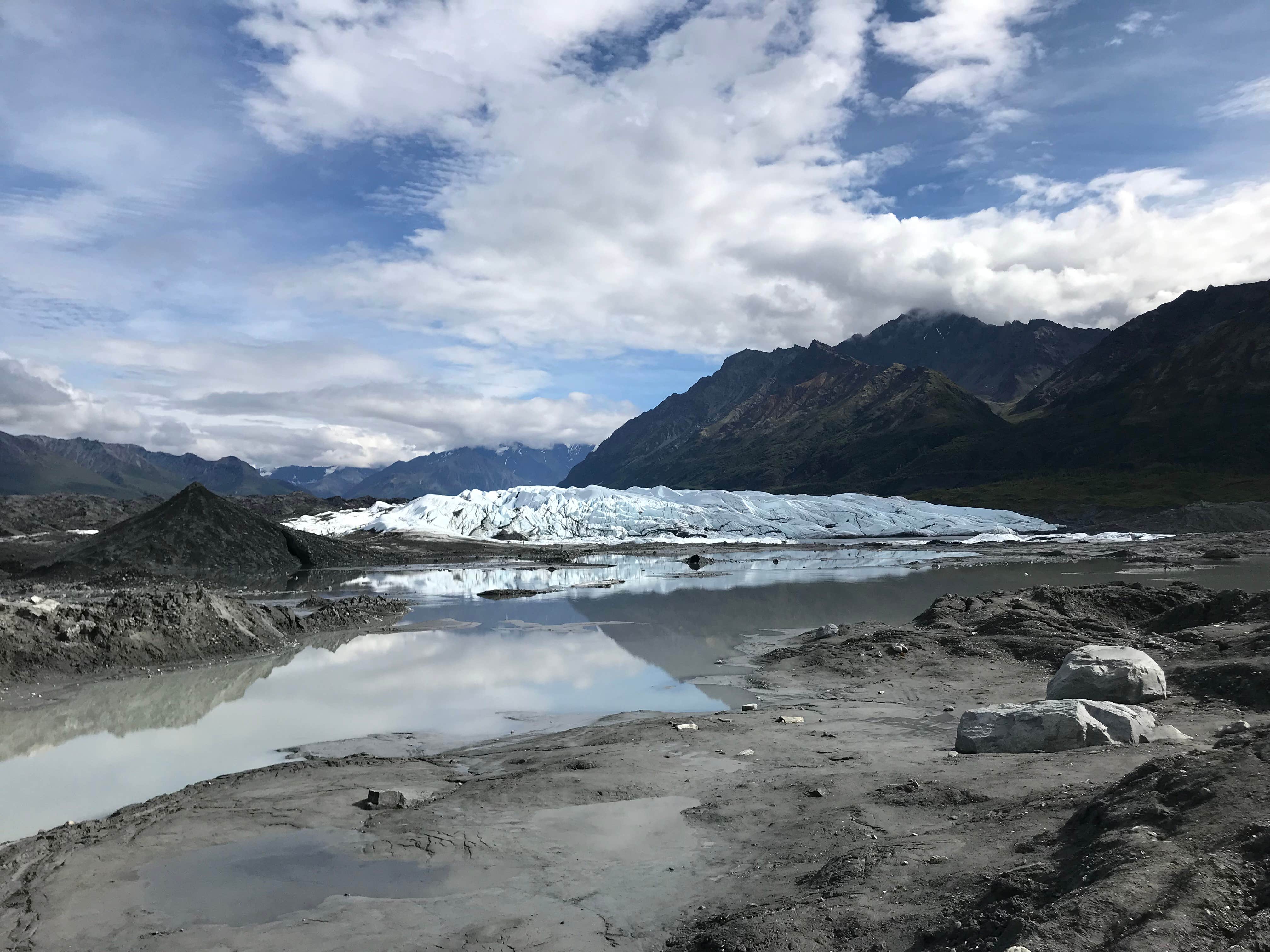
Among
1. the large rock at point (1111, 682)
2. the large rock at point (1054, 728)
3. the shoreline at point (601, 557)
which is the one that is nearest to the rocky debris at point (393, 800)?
the large rock at point (1054, 728)

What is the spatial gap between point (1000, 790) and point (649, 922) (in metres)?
4.07

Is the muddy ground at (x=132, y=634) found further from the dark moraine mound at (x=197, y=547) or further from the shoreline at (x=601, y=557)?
the dark moraine mound at (x=197, y=547)

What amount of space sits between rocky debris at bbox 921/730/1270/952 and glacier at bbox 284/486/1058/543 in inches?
2950

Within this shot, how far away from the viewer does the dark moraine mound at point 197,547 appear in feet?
152

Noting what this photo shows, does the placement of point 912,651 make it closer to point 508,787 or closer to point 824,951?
point 508,787

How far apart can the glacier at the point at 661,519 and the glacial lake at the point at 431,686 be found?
45596 mm

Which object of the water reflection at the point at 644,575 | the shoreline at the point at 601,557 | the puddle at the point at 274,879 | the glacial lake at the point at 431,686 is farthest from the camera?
the water reflection at the point at 644,575

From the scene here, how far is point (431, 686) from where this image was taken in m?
18.0

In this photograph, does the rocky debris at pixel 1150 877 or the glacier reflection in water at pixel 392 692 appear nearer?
the rocky debris at pixel 1150 877

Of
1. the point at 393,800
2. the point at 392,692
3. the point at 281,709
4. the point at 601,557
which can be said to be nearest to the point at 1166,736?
the point at 393,800

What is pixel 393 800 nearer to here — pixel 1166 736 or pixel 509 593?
pixel 1166 736

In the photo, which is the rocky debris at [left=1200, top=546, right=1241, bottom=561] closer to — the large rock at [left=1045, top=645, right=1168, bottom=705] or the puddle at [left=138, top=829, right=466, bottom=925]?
the large rock at [left=1045, top=645, right=1168, bottom=705]

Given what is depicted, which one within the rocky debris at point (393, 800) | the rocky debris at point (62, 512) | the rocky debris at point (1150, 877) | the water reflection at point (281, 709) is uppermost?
the rocky debris at point (62, 512)

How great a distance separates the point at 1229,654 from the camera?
46.6 ft
